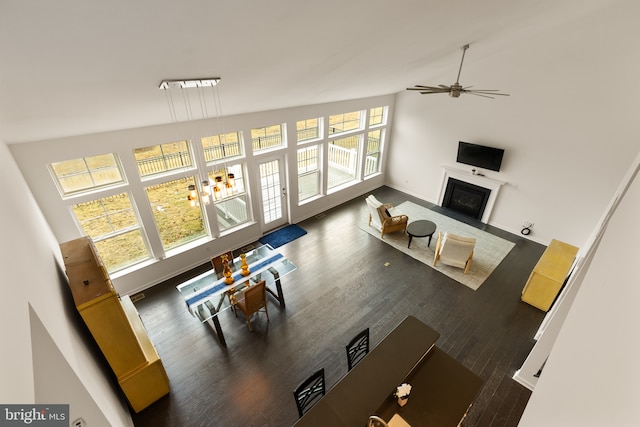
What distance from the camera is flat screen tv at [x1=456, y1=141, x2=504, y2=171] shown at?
6855 mm

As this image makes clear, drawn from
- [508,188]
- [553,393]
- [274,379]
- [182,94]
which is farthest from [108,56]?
[508,188]

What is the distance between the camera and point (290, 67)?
3.40 m

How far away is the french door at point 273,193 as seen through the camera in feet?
22.0

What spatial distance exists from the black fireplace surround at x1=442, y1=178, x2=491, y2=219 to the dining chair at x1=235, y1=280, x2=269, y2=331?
240 inches

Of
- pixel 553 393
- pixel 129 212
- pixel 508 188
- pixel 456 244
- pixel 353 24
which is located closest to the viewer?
pixel 553 393

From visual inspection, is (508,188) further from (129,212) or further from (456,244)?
(129,212)

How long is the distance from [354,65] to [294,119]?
265cm

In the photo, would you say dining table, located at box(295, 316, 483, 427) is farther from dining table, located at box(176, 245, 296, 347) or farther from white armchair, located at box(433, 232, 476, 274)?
white armchair, located at box(433, 232, 476, 274)

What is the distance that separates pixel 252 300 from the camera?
14.6ft

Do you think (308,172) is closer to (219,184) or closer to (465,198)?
(219,184)

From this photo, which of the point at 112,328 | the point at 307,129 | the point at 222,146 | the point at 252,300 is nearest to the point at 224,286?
the point at 252,300

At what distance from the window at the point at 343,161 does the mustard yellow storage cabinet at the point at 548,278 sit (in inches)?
207

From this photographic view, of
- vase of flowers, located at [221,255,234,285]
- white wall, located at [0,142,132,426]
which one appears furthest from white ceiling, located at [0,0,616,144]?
vase of flowers, located at [221,255,234,285]

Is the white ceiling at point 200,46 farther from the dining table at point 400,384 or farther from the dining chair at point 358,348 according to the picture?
the dining chair at point 358,348
